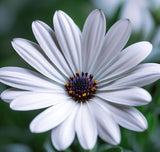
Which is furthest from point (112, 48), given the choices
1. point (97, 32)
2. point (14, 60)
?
point (14, 60)

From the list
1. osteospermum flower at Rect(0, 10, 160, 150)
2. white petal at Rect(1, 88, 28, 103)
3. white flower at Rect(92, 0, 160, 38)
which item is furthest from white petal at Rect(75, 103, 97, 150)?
white flower at Rect(92, 0, 160, 38)

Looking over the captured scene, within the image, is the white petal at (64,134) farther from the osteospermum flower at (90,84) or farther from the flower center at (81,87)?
the flower center at (81,87)

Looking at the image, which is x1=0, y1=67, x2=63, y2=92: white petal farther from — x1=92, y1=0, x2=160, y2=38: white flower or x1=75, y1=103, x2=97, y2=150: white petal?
x1=92, y1=0, x2=160, y2=38: white flower

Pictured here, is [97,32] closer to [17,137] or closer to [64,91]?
[64,91]

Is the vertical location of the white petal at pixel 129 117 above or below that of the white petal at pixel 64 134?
below

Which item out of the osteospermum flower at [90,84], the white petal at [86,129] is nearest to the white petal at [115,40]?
the osteospermum flower at [90,84]

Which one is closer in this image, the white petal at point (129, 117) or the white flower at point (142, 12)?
the white petal at point (129, 117)

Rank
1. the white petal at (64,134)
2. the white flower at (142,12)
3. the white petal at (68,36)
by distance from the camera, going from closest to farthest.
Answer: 1. the white petal at (64,134)
2. the white petal at (68,36)
3. the white flower at (142,12)
